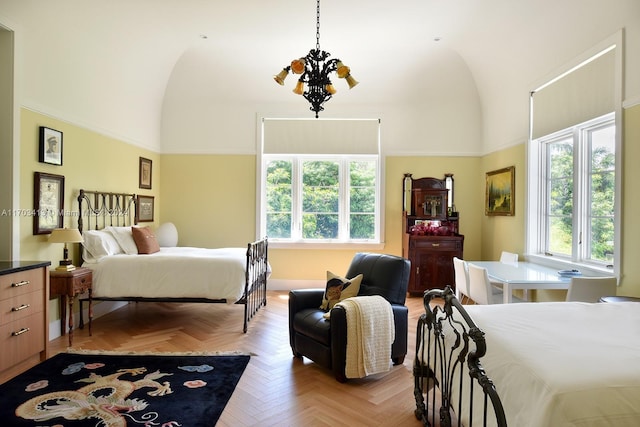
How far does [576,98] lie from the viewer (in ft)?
13.1

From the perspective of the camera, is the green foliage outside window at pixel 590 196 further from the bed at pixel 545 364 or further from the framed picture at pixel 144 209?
the framed picture at pixel 144 209

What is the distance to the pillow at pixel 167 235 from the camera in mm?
5711

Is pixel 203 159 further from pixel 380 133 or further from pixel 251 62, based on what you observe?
pixel 380 133

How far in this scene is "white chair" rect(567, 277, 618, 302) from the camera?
3.12m

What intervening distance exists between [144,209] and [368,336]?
426 cm

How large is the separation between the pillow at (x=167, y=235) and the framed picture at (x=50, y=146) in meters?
1.93

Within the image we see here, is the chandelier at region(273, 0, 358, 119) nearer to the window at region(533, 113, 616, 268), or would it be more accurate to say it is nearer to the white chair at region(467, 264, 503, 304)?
the white chair at region(467, 264, 503, 304)

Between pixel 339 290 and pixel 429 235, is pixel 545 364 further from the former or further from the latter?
pixel 429 235

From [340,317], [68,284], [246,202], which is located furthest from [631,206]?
[68,284]

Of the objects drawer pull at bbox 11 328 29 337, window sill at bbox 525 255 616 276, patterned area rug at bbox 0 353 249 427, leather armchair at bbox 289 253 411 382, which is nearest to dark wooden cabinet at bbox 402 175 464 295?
window sill at bbox 525 255 616 276

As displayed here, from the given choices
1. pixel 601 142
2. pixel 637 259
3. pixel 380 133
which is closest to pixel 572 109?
pixel 601 142

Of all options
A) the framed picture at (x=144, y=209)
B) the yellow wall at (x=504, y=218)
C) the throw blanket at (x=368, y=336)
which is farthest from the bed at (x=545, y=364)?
the framed picture at (x=144, y=209)

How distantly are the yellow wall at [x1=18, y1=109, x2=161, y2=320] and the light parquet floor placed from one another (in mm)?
845

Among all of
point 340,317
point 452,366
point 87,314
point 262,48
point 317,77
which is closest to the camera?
point 452,366
